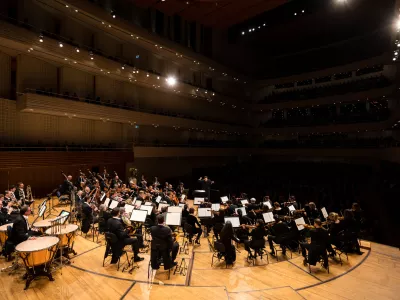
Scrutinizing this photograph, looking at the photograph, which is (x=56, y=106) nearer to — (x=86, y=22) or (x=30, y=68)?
(x=30, y=68)

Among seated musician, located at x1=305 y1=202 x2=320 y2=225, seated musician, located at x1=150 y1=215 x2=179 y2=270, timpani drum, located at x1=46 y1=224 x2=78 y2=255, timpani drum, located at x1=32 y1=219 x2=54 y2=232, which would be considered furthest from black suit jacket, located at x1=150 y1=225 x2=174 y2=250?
seated musician, located at x1=305 y1=202 x2=320 y2=225

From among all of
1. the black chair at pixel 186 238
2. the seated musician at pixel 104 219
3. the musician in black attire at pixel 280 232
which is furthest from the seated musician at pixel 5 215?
the musician in black attire at pixel 280 232

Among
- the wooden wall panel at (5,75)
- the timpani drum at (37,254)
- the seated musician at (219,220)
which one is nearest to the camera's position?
the timpani drum at (37,254)

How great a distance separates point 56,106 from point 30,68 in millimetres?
2924

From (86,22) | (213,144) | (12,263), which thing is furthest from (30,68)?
(213,144)

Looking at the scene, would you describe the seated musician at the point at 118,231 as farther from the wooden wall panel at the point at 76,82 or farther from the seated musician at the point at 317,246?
the wooden wall panel at the point at 76,82

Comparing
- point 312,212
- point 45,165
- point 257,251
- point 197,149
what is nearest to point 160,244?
point 257,251

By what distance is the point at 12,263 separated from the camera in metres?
6.46

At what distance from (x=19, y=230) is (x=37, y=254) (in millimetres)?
1024

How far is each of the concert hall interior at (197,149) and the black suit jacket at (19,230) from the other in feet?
0.09

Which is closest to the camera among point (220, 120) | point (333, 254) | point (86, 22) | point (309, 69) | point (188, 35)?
point (333, 254)

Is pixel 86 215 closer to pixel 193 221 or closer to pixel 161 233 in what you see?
pixel 193 221

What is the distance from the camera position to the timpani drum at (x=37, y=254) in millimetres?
5164

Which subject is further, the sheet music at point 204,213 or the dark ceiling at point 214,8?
the dark ceiling at point 214,8
